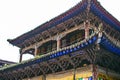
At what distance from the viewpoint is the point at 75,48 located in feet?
36.8

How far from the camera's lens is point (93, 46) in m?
10.6

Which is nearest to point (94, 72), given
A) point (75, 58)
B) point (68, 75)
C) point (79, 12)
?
point (75, 58)

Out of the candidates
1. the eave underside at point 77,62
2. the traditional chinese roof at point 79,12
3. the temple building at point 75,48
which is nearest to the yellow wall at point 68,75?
the temple building at point 75,48

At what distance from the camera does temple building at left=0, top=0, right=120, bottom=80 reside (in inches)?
433

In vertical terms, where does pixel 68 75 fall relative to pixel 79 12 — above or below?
below

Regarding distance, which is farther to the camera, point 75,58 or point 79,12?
point 79,12

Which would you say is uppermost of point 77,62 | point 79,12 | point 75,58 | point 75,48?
point 79,12

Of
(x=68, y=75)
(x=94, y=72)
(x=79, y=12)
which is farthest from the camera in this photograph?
(x=79, y=12)

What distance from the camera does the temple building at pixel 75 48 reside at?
11.0 metres

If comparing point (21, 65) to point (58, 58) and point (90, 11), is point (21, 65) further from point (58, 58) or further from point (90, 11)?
point (90, 11)

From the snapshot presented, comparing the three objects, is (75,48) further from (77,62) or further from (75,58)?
(77,62)

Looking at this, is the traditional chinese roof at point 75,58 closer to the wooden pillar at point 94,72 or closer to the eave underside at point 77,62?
the eave underside at point 77,62

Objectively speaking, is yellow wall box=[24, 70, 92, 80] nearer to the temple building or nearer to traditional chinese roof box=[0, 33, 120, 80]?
the temple building

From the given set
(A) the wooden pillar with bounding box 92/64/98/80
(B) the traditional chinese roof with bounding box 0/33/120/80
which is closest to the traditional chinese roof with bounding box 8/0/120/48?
(B) the traditional chinese roof with bounding box 0/33/120/80
